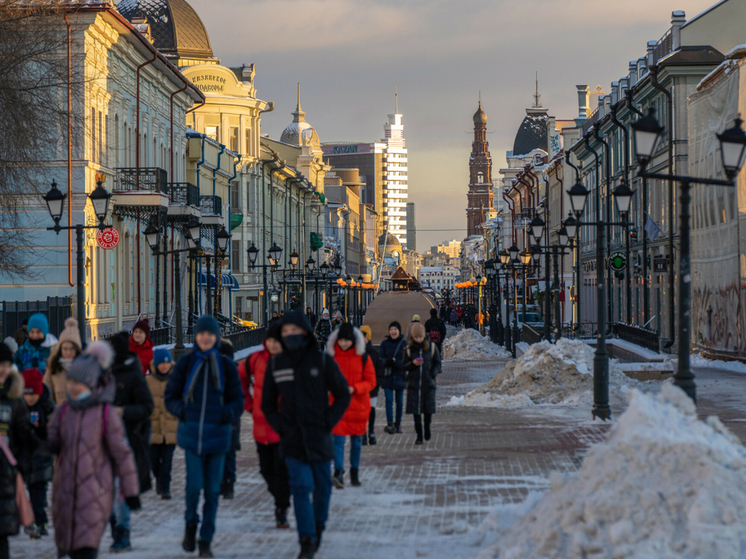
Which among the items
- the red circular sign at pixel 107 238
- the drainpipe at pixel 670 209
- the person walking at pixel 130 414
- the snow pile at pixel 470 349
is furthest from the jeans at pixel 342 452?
the snow pile at pixel 470 349

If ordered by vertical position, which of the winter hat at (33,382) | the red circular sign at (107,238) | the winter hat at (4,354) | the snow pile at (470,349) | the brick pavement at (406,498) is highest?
the red circular sign at (107,238)

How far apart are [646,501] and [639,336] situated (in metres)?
23.3

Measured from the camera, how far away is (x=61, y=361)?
8.68 meters

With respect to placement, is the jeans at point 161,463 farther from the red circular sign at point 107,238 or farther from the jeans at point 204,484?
the red circular sign at point 107,238

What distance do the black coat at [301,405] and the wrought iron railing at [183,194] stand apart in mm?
26832

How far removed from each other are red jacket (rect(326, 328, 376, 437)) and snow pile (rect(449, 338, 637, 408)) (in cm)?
849

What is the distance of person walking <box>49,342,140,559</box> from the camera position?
6094mm

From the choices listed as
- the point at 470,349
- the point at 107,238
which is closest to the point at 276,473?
the point at 107,238

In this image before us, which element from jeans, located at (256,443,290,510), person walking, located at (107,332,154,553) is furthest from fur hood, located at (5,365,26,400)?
jeans, located at (256,443,290,510)

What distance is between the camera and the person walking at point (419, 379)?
1328 centimetres

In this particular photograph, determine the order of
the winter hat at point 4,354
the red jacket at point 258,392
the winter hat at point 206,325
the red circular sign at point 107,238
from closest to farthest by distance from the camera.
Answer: the winter hat at point 4,354 → the winter hat at point 206,325 → the red jacket at point 258,392 → the red circular sign at point 107,238

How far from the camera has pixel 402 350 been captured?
13984 millimetres

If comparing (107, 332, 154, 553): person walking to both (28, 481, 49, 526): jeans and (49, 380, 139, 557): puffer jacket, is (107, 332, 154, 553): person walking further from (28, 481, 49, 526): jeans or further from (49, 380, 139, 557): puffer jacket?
(49, 380, 139, 557): puffer jacket

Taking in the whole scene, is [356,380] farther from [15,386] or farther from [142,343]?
[15,386]
